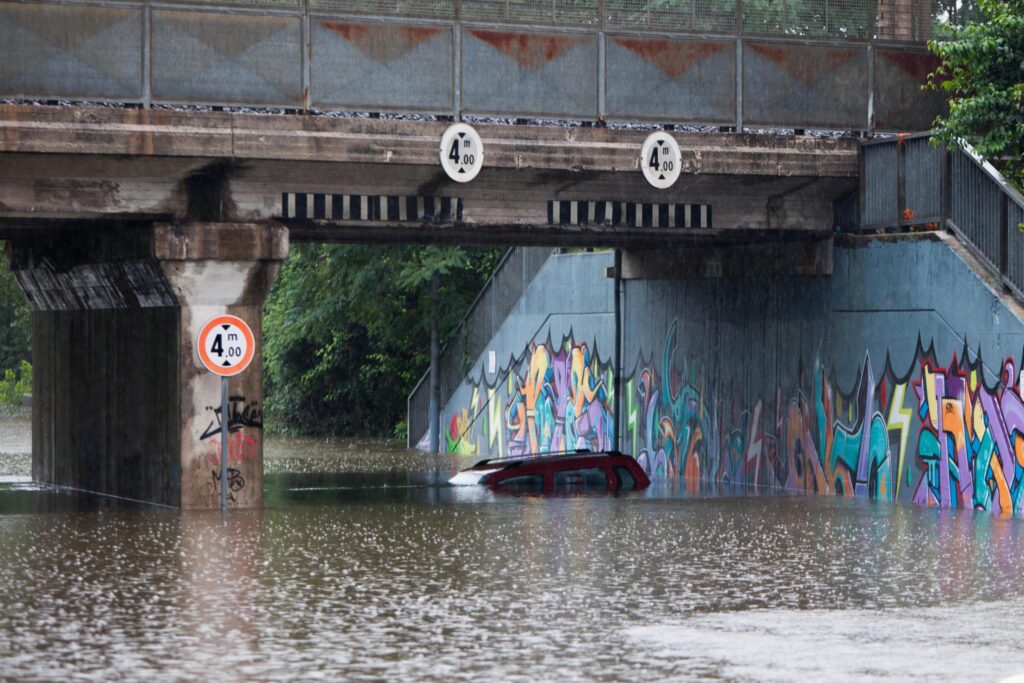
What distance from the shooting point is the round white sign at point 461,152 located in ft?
72.6

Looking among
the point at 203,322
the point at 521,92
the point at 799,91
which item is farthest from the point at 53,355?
the point at 799,91

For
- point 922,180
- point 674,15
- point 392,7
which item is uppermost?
point 674,15

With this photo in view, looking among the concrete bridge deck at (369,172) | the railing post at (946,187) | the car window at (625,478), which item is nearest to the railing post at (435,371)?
the car window at (625,478)

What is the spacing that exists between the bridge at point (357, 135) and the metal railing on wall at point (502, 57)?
3 centimetres

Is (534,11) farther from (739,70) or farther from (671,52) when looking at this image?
(739,70)

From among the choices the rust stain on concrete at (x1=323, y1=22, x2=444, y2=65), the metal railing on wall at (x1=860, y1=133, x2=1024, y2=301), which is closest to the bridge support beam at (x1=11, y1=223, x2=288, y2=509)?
the rust stain on concrete at (x1=323, y1=22, x2=444, y2=65)

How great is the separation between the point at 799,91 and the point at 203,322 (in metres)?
8.30

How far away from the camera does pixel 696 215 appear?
25.0 m

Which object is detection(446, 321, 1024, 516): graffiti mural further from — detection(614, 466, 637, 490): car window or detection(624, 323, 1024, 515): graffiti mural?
detection(614, 466, 637, 490): car window

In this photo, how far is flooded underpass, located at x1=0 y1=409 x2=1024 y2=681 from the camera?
10883mm

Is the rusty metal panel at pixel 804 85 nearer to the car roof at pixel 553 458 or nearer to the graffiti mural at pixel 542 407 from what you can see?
the car roof at pixel 553 458

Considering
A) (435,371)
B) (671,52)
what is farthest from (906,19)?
(435,371)

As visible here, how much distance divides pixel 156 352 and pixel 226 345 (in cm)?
202

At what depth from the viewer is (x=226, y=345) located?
21531 mm
